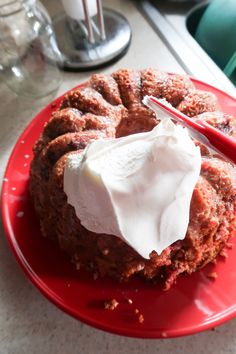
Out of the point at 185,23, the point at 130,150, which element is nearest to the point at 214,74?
the point at 185,23

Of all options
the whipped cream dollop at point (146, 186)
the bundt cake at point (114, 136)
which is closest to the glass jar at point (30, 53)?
the bundt cake at point (114, 136)

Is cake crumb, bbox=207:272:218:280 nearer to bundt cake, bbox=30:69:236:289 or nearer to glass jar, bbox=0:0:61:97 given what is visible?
bundt cake, bbox=30:69:236:289

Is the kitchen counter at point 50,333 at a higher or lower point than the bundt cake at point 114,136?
lower

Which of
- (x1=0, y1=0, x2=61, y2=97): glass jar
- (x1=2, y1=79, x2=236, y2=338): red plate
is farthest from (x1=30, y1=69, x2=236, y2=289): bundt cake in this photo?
(x1=0, y1=0, x2=61, y2=97): glass jar

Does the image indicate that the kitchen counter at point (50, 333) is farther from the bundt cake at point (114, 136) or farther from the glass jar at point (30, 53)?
the glass jar at point (30, 53)

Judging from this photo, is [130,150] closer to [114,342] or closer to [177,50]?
[114,342]

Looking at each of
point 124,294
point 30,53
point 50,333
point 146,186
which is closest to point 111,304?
point 124,294

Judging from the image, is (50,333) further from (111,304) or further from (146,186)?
(146,186)
